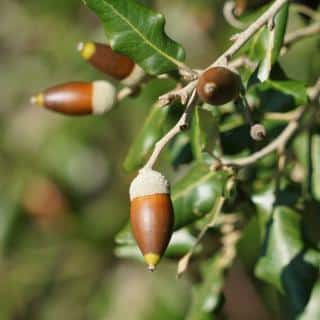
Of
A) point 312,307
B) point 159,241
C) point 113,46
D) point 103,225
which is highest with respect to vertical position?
point 113,46

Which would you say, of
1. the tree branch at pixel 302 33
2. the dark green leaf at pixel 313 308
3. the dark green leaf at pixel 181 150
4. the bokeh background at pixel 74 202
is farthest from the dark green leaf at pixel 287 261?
the bokeh background at pixel 74 202

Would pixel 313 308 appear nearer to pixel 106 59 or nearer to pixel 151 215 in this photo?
pixel 151 215

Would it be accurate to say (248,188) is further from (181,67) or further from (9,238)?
(9,238)

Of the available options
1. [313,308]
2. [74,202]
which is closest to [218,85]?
[313,308]

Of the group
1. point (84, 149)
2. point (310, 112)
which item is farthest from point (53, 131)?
point (310, 112)

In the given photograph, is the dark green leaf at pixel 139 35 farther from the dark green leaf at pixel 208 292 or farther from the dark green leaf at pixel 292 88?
the dark green leaf at pixel 208 292

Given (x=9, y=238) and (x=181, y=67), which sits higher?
(x=181, y=67)

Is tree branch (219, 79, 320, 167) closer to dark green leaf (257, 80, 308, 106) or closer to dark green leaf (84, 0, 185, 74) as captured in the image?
dark green leaf (257, 80, 308, 106)
